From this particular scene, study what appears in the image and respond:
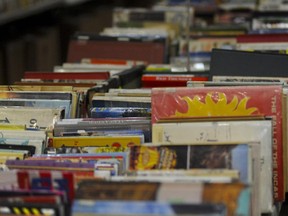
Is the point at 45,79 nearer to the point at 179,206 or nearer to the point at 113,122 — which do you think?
the point at 113,122

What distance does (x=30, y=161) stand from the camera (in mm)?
2936

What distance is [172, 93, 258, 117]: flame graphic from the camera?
3320 millimetres

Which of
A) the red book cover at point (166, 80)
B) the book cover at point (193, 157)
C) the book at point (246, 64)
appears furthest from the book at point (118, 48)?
the book cover at point (193, 157)

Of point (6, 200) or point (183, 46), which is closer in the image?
point (6, 200)

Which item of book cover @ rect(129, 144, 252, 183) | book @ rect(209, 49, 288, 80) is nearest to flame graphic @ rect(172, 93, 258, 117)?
book cover @ rect(129, 144, 252, 183)

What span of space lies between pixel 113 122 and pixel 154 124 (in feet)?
1.08

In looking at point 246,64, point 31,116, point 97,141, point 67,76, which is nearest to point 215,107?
point 97,141

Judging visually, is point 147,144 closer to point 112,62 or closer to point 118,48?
point 112,62

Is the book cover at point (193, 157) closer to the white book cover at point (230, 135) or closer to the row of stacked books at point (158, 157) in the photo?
the row of stacked books at point (158, 157)

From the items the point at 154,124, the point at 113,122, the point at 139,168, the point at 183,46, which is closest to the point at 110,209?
the point at 139,168

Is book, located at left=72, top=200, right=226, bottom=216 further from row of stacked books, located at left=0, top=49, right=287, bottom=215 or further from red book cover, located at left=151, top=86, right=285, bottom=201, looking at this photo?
red book cover, located at left=151, top=86, right=285, bottom=201

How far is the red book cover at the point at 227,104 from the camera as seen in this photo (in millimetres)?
3332

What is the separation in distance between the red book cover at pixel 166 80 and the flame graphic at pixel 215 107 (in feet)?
4.06

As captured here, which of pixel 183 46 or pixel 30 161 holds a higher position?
pixel 183 46
